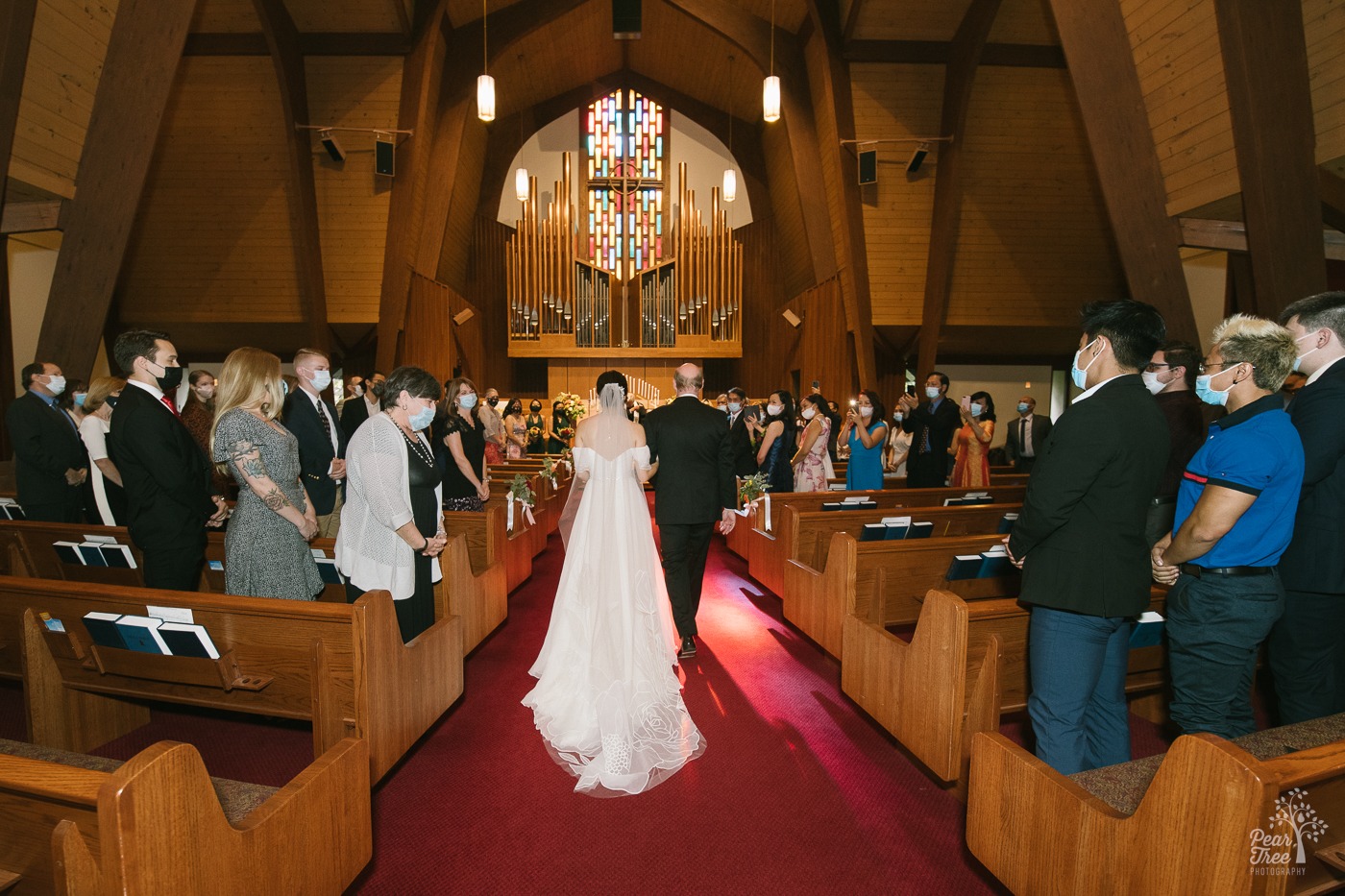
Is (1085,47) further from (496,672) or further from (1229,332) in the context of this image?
(496,672)

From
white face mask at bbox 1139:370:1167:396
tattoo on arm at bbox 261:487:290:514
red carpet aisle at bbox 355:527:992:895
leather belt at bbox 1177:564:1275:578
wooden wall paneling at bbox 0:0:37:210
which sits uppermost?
wooden wall paneling at bbox 0:0:37:210

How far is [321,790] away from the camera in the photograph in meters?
1.75

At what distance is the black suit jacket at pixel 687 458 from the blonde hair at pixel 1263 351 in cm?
220

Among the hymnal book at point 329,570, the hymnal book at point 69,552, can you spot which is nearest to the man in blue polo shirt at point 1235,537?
the hymnal book at point 329,570

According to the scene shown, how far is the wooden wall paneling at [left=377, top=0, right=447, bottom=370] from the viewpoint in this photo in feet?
28.3

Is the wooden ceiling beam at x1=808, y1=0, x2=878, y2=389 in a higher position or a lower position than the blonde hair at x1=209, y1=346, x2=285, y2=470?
higher

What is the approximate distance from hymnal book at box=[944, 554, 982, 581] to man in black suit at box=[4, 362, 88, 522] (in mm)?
5286

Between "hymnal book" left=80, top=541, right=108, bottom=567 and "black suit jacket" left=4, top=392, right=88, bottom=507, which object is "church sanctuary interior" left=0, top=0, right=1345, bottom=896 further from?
"black suit jacket" left=4, top=392, right=88, bottom=507

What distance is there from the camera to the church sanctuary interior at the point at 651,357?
1.76 meters

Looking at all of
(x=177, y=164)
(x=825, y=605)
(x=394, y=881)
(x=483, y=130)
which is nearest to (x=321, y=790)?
(x=394, y=881)

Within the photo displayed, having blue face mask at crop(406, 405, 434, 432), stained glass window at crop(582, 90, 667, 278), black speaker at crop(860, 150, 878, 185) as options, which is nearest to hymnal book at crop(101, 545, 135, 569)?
blue face mask at crop(406, 405, 434, 432)

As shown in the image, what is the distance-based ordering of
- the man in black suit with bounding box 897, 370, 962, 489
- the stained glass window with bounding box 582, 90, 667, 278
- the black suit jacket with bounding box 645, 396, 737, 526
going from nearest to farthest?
the black suit jacket with bounding box 645, 396, 737, 526
the man in black suit with bounding box 897, 370, 962, 489
the stained glass window with bounding box 582, 90, 667, 278

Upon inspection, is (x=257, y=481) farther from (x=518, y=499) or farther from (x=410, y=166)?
(x=410, y=166)

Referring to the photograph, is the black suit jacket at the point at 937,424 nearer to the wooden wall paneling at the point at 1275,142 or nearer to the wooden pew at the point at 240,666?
the wooden wall paneling at the point at 1275,142
